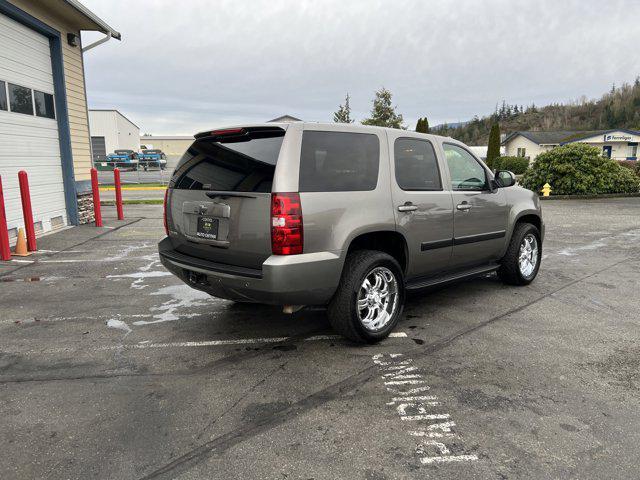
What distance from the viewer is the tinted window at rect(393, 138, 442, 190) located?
438 cm

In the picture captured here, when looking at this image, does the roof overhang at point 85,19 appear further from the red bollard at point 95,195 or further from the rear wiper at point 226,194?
the rear wiper at point 226,194

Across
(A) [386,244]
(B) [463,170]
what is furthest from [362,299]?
(B) [463,170]

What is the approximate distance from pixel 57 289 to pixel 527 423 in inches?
213

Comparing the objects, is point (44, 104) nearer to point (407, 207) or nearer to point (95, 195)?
point (95, 195)

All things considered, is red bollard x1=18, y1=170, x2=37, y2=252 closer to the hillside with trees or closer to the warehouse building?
the warehouse building

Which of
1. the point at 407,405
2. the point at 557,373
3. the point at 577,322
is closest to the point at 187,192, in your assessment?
the point at 407,405

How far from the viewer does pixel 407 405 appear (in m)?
3.11

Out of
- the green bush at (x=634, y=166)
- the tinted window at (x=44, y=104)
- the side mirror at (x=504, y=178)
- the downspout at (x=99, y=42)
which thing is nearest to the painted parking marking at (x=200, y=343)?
the side mirror at (x=504, y=178)

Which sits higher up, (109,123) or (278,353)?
(109,123)

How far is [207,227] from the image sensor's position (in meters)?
3.88

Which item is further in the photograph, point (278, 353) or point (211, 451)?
point (278, 353)

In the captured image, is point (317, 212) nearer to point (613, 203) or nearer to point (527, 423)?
point (527, 423)

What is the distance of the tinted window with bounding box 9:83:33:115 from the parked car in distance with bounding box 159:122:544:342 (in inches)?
247

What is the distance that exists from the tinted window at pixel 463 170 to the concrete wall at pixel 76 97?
8.89m
